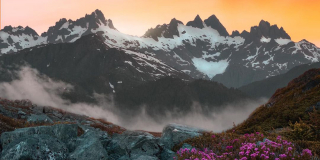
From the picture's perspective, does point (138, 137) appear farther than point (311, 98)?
No

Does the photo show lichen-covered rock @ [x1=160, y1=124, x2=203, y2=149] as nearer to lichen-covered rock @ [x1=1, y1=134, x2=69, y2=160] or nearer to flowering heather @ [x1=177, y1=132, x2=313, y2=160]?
flowering heather @ [x1=177, y1=132, x2=313, y2=160]

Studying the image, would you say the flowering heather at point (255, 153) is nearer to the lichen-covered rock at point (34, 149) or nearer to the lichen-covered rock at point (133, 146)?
the lichen-covered rock at point (133, 146)

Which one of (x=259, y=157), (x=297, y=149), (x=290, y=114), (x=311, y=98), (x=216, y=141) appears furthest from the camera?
(x=311, y=98)

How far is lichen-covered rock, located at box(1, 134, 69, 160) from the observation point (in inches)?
363

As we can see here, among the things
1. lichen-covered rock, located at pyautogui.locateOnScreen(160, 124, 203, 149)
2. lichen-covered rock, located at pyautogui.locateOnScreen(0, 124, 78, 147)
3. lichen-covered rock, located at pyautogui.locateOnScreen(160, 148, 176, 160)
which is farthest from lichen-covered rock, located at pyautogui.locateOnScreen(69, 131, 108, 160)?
lichen-covered rock, located at pyautogui.locateOnScreen(160, 124, 203, 149)

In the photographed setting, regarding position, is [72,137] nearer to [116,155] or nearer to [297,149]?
[116,155]

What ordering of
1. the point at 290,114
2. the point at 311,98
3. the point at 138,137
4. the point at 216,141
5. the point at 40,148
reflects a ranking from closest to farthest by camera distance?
the point at 40,148 < the point at 216,141 < the point at 138,137 < the point at 290,114 < the point at 311,98

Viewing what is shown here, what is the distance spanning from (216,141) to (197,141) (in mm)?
987

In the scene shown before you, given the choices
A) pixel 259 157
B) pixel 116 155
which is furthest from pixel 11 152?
pixel 259 157

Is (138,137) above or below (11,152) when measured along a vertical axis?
above

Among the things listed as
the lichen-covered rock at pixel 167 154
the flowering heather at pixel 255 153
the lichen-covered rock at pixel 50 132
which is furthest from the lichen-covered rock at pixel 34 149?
the flowering heather at pixel 255 153

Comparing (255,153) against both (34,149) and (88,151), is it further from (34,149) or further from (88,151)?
(34,149)

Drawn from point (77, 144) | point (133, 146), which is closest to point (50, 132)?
point (77, 144)

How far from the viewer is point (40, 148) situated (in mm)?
9664
